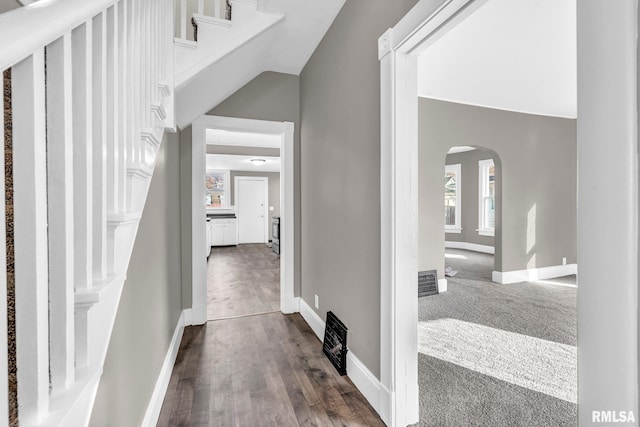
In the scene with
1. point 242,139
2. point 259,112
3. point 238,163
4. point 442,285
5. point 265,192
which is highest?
point 242,139

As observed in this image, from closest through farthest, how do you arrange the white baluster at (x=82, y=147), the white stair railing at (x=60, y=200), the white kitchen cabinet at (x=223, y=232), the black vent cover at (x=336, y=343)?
the white stair railing at (x=60, y=200) < the white baluster at (x=82, y=147) < the black vent cover at (x=336, y=343) < the white kitchen cabinet at (x=223, y=232)

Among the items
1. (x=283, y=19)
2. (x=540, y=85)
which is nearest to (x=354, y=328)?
(x=283, y=19)

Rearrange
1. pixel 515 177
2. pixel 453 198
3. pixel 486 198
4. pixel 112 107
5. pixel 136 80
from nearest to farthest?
1. pixel 112 107
2. pixel 136 80
3. pixel 515 177
4. pixel 486 198
5. pixel 453 198

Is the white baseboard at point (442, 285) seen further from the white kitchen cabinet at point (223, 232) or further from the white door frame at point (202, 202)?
the white kitchen cabinet at point (223, 232)

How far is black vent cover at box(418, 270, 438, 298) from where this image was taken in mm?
3773

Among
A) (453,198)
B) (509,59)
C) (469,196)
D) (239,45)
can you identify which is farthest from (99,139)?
(453,198)

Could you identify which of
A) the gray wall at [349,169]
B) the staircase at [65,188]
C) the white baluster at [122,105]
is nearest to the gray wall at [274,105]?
the gray wall at [349,169]

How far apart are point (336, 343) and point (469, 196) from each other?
6.52 meters

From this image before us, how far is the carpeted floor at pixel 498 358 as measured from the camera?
5.39 ft

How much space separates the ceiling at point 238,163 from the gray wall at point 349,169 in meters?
4.52

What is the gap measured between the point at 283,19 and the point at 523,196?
4.12m

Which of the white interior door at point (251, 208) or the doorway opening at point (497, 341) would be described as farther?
the white interior door at point (251, 208)

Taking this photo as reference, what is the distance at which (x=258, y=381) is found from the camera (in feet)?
6.26

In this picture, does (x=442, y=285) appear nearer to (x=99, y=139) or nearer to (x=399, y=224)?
(x=399, y=224)
